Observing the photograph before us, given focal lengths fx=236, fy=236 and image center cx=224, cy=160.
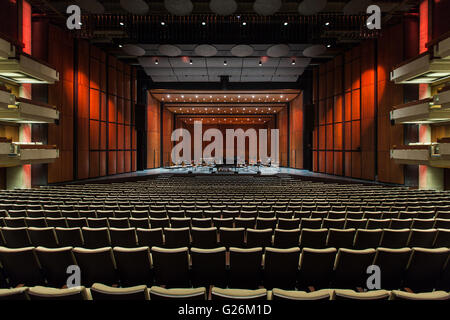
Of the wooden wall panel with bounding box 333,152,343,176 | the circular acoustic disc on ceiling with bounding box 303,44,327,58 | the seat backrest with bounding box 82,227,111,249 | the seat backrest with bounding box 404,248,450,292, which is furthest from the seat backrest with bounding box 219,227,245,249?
the wooden wall panel with bounding box 333,152,343,176

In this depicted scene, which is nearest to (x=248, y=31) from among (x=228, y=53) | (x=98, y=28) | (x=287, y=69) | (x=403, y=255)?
(x=228, y=53)

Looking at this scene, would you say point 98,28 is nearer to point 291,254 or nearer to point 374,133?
point 291,254

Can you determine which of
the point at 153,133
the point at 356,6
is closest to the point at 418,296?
the point at 356,6

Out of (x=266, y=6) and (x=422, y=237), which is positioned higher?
(x=266, y=6)

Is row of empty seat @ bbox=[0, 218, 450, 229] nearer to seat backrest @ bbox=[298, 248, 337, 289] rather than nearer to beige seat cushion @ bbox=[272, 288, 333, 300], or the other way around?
seat backrest @ bbox=[298, 248, 337, 289]

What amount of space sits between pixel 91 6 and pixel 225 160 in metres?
17.6

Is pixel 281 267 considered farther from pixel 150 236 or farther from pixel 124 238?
pixel 124 238

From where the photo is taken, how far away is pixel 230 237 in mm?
3613

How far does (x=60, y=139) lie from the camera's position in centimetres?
1372

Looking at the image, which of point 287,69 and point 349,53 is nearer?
point 349,53

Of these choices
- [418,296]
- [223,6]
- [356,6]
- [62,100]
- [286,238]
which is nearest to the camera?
[418,296]

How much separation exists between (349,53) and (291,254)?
18.2m

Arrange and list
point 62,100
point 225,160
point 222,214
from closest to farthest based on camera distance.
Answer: point 222,214, point 62,100, point 225,160

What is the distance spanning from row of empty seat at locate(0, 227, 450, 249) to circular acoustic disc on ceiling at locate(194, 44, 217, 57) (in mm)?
13003
